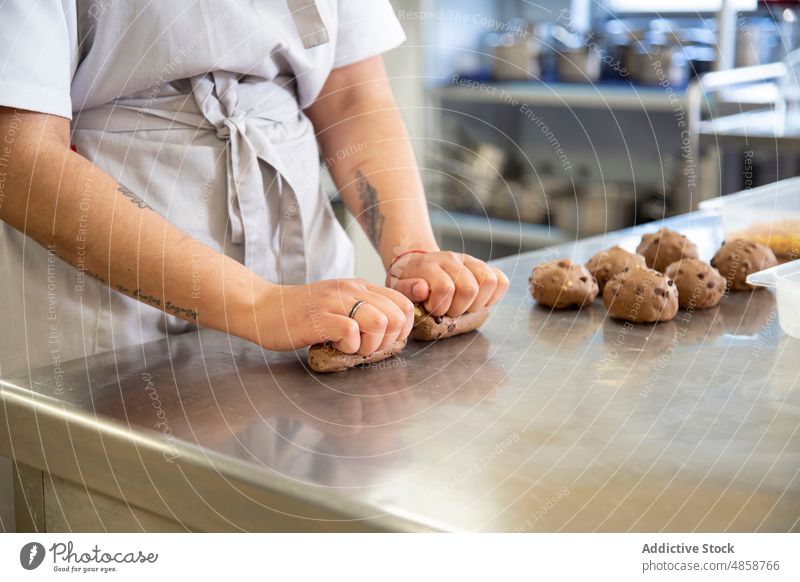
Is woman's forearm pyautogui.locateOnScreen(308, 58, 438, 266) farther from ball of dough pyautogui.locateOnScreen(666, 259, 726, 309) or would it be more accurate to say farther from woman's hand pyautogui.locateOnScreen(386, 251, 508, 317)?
ball of dough pyautogui.locateOnScreen(666, 259, 726, 309)

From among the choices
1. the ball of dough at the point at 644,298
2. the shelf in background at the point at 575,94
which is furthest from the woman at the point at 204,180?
the shelf in background at the point at 575,94

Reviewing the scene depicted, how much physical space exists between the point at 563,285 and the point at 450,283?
0.13 meters

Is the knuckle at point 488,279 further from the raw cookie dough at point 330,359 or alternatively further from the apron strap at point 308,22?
the apron strap at point 308,22

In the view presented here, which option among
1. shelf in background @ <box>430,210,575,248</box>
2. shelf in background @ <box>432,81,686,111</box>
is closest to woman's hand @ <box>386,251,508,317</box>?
shelf in background @ <box>432,81,686,111</box>

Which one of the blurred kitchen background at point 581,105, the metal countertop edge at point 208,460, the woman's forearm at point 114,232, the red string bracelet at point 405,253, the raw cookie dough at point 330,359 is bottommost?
the blurred kitchen background at point 581,105

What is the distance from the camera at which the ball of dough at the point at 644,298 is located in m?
0.73

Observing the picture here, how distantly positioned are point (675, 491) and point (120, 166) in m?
0.51

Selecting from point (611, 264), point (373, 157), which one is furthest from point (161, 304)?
point (611, 264)

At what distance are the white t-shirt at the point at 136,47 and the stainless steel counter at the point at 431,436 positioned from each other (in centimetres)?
20

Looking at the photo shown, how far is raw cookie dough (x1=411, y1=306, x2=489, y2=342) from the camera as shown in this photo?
69 centimetres

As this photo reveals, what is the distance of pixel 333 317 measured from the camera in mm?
604

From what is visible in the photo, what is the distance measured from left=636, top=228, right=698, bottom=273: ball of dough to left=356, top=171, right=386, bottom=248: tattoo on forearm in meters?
0.25

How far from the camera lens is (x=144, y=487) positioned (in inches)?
20.1

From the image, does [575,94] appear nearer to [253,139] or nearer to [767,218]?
[767,218]
